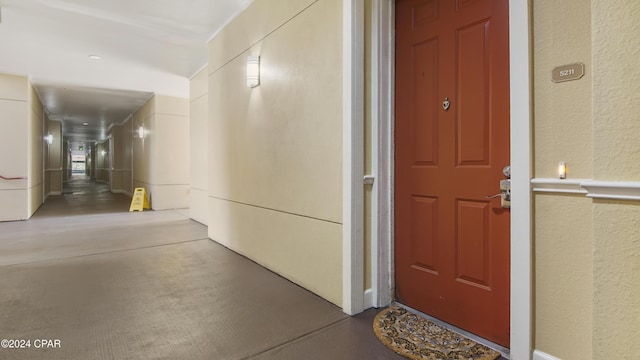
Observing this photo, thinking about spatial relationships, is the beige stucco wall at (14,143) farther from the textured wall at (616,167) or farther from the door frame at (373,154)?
the textured wall at (616,167)

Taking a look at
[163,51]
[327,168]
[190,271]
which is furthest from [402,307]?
[163,51]

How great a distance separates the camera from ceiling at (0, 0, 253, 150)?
3.98 metres

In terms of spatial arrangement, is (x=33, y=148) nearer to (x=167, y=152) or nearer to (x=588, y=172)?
(x=167, y=152)

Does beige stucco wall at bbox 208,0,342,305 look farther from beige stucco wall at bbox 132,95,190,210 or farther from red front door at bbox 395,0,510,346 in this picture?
beige stucco wall at bbox 132,95,190,210

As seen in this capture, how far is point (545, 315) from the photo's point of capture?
1.65 meters

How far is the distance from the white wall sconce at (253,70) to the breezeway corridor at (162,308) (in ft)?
7.06

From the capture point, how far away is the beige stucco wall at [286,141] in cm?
265

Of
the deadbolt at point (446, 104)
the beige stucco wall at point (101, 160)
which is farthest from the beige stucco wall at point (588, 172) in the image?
the beige stucco wall at point (101, 160)

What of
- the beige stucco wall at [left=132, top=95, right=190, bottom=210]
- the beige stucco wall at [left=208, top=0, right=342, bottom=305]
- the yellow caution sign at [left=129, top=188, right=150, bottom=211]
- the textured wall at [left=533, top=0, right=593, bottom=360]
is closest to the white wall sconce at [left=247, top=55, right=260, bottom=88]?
the beige stucco wall at [left=208, top=0, right=342, bottom=305]

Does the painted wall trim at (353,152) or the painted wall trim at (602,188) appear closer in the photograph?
the painted wall trim at (602,188)

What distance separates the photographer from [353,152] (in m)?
2.43

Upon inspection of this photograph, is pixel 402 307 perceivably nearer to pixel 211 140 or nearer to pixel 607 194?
pixel 607 194

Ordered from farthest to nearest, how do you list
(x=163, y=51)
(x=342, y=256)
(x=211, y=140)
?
(x=163, y=51) < (x=211, y=140) < (x=342, y=256)

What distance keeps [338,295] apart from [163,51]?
5.17m
